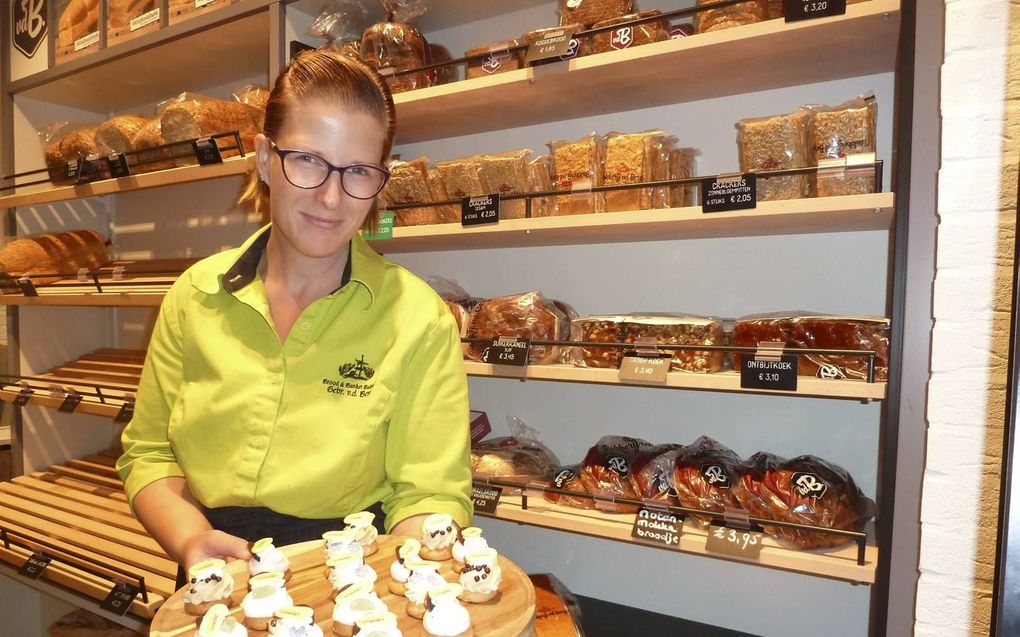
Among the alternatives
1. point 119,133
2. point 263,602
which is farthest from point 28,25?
point 263,602

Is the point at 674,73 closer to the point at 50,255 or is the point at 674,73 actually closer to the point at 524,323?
the point at 524,323

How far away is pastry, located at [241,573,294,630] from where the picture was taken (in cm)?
80

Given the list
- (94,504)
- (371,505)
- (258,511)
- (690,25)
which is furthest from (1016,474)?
(94,504)

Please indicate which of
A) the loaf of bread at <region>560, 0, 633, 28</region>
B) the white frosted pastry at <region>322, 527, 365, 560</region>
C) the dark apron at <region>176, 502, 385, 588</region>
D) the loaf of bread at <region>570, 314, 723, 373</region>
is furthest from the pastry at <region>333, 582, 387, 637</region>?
the loaf of bread at <region>560, 0, 633, 28</region>

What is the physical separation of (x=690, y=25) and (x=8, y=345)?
10.2 ft

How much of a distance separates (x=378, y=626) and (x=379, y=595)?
173 mm

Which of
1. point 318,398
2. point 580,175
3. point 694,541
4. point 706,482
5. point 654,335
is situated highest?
point 580,175

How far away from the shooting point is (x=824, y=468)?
1604 millimetres

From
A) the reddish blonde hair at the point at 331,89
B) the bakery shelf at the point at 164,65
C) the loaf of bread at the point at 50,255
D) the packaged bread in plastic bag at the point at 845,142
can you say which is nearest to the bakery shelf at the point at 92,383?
the loaf of bread at the point at 50,255

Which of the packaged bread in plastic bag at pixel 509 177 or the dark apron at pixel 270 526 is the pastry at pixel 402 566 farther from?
the packaged bread in plastic bag at pixel 509 177

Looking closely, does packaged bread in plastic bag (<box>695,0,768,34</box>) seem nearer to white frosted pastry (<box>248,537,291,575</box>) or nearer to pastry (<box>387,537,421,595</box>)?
pastry (<box>387,537,421,595</box>)

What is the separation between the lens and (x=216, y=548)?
41.7 inches

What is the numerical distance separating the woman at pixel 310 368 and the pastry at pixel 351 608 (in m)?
0.34

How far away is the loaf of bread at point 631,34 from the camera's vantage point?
5.52ft
